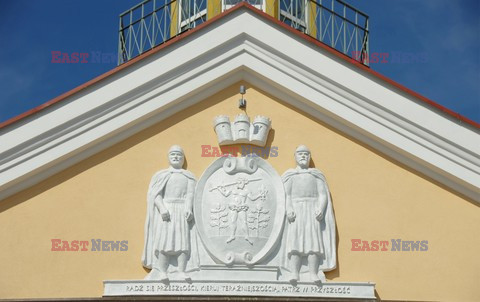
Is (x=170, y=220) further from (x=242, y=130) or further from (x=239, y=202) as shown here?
(x=242, y=130)

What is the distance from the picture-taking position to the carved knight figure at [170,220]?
13.0 metres

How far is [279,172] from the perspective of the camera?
13422 mm

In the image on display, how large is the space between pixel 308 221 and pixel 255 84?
173 cm

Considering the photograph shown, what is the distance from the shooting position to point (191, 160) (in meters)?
13.5

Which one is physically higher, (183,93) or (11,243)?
(183,93)

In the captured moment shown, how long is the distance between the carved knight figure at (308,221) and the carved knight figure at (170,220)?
3.42 ft

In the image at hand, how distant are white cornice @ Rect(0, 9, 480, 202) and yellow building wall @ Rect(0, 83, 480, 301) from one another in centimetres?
13

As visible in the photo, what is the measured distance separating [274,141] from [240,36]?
4.02 feet

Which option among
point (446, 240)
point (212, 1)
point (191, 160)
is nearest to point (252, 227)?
point (191, 160)

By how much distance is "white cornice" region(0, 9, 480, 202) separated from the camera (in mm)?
13305

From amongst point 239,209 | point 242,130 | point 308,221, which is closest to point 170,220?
point 239,209

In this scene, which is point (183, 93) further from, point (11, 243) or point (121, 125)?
point (11, 243)

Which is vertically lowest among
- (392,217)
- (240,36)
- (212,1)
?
(392,217)

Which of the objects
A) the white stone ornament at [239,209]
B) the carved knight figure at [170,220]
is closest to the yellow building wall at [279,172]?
the carved knight figure at [170,220]
